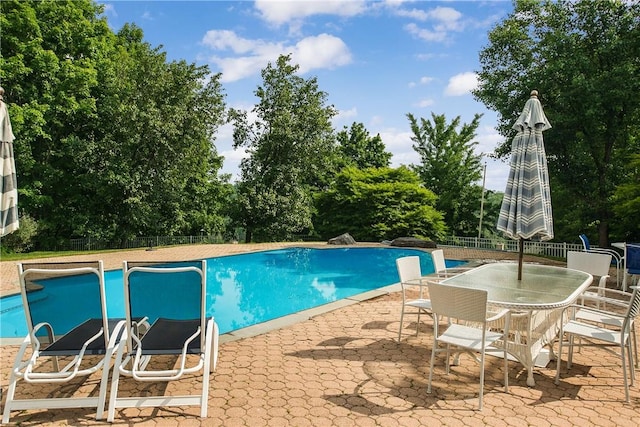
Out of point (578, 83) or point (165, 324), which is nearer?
point (165, 324)

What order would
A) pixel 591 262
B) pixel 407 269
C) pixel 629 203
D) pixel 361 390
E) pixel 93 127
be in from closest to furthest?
pixel 361 390
pixel 407 269
pixel 591 262
pixel 629 203
pixel 93 127

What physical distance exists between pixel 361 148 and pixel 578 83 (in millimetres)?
17828

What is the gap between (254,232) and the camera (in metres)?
20.9

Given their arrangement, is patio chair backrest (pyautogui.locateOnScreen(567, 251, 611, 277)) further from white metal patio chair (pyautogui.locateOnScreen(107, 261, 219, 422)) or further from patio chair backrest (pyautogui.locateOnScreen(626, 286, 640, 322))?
white metal patio chair (pyautogui.locateOnScreen(107, 261, 219, 422))

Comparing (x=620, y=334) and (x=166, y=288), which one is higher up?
(x=166, y=288)

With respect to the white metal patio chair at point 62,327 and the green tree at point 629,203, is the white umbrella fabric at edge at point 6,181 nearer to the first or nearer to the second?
the white metal patio chair at point 62,327

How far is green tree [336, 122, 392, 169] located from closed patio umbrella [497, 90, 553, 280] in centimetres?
2291

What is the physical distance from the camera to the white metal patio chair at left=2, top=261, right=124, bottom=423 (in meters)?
2.75

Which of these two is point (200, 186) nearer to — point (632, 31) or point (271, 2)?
point (271, 2)

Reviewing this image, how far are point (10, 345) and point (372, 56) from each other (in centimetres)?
1071

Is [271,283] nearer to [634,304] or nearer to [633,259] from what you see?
[633,259]

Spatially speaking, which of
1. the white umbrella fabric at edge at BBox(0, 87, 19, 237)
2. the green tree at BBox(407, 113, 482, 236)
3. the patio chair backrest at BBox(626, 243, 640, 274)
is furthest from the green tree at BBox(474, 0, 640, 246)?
the white umbrella fabric at edge at BBox(0, 87, 19, 237)

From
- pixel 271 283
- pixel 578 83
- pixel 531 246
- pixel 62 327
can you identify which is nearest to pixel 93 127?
pixel 271 283

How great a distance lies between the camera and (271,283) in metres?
10.6
